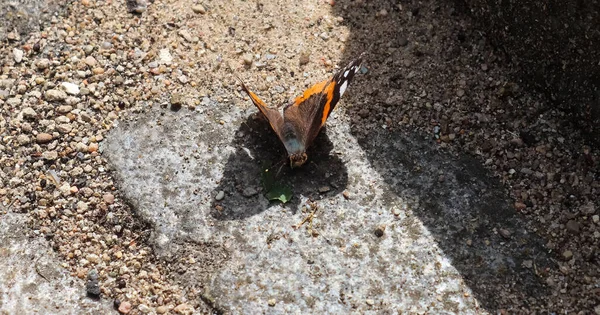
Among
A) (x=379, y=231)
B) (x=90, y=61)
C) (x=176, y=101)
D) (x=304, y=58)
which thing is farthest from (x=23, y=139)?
(x=379, y=231)

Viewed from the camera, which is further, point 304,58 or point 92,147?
point 304,58

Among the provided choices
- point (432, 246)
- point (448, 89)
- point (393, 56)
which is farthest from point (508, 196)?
point (393, 56)

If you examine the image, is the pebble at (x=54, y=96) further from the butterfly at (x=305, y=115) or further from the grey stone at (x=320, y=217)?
the butterfly at (x=305, y=115)

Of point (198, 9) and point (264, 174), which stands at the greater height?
point (198, 9)

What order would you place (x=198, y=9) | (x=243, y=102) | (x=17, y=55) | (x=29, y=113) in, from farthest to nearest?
(x=198, y=9), (x=17, y=55), (x=243, y=102), (x=29, y=113)

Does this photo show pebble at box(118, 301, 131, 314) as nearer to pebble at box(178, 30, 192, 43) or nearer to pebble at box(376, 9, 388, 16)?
pebble at box(178, 30, 192, 43)

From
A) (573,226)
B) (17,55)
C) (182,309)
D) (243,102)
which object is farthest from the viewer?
(17,55)

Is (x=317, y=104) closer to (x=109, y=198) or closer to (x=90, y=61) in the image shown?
(x=109, y=198)
